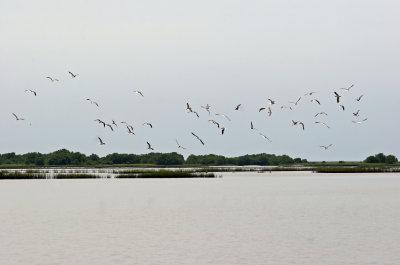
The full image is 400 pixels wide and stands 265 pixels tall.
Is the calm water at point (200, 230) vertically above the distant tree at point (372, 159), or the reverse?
the distant tree at point (372, 159)

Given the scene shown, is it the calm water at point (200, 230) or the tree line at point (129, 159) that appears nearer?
the calm water at point (200, 230)

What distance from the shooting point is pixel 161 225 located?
2988 centimetres

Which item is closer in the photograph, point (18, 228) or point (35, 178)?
point (18, 228)

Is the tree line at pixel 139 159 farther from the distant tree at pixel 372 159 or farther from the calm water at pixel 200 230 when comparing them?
the calm water at pixel 200 230

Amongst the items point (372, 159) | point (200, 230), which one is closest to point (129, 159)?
point (372, 159)

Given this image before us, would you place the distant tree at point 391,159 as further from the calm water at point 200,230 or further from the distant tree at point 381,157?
the calm water at point 200,230

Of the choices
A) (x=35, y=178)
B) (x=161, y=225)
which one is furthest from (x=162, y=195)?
(x=35, y=178)

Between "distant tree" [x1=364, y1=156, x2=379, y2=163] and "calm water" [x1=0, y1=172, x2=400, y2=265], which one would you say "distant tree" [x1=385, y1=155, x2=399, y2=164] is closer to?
"distant tree" [x1=364, y1=156, x2=379, y2=163]

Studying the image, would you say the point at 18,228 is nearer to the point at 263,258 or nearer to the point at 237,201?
the point at 263,258

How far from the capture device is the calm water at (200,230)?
2098cm

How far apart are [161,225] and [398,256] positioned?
41.1ft

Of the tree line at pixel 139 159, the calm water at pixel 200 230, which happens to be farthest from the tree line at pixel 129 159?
the calm water at pixel 200 230

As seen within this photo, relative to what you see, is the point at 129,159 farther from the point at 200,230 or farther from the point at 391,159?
the point at 200,230

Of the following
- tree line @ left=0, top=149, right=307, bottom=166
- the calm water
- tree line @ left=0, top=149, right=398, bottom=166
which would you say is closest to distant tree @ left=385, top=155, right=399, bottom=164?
tree line @ left=0, top=149, right=398, bottom=166
